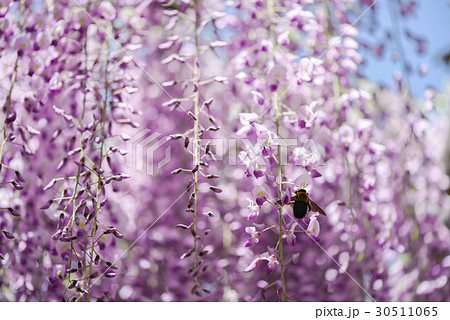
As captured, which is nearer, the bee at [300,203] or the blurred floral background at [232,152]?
the bee at [300,203]

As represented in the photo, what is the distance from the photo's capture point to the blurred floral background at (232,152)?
856 millimetres

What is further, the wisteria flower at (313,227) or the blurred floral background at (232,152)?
the blurred floral background at (232,152)

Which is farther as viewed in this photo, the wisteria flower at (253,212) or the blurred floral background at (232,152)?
the blurred floral background at (232,152)

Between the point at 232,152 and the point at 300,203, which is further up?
the point at 300,203

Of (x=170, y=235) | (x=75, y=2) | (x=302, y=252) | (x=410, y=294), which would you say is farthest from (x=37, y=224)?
(x=410, y=294)

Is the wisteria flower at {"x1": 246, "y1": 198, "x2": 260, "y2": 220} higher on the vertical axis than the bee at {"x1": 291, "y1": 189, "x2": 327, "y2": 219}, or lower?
higher

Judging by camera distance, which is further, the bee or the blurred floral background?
the blurred floral background

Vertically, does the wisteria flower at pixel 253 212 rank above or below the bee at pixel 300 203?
above

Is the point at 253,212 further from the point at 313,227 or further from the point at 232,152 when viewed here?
the point at 232,152

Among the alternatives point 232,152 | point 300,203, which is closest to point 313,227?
point 300,203

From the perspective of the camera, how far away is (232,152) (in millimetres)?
1180

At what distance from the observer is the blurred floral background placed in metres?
0.86

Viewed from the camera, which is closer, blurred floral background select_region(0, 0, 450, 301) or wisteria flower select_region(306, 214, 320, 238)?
wisteria flower select_region(306, 214, 320, 238)
